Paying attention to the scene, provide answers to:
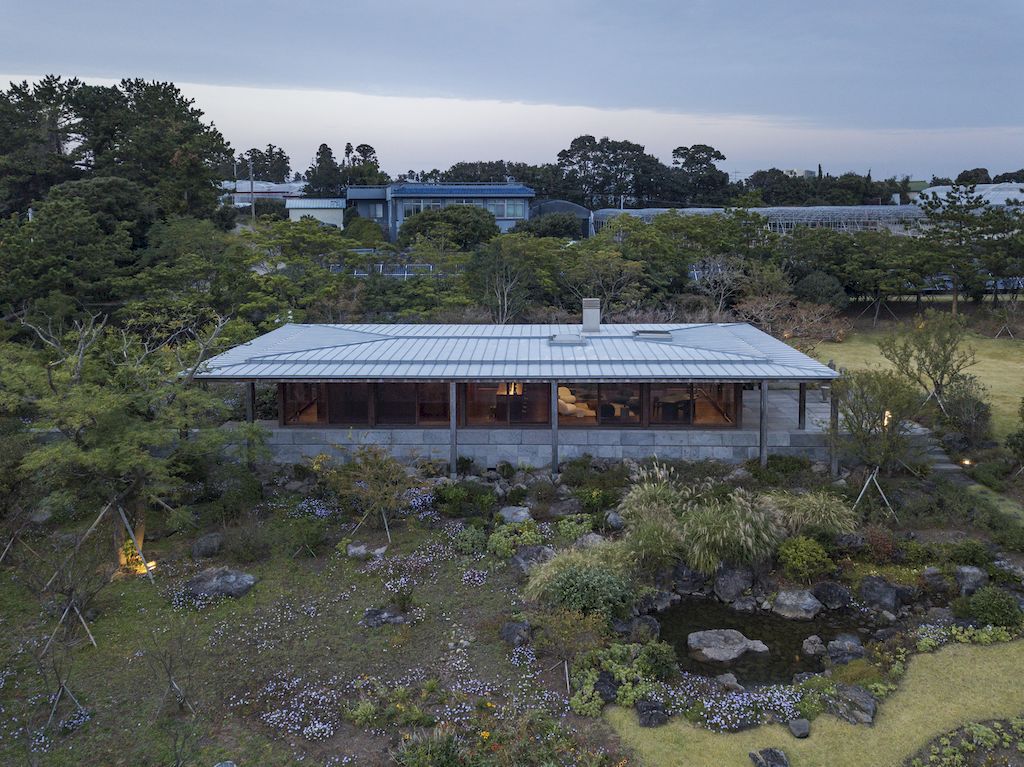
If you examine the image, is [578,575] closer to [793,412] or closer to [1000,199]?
[793,412]

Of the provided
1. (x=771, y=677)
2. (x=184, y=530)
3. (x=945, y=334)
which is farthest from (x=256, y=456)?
(x=945, y=334)

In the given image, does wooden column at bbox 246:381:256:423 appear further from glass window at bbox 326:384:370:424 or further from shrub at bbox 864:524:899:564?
shrub at bbox 864:524:899:564

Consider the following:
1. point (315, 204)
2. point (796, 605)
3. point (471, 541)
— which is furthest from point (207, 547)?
point (315, 204)

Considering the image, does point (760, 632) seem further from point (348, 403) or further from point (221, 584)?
point (348, 403)

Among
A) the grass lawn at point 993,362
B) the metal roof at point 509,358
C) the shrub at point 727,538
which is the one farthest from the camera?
the grass lawn at point 993,362

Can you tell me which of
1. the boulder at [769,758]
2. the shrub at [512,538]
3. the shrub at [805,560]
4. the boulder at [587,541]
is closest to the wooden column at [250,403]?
the shrub at [512,538]

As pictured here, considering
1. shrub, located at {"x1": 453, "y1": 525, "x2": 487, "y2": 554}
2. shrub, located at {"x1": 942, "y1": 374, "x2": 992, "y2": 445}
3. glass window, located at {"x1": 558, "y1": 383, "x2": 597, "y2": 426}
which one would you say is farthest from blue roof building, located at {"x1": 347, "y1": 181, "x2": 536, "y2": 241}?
shrub, located at {"x1": 453, "y1": 525, "x2": 487, "y2": 554}

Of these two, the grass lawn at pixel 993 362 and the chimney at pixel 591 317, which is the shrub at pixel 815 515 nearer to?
the grass lawn at pixel 993 362
